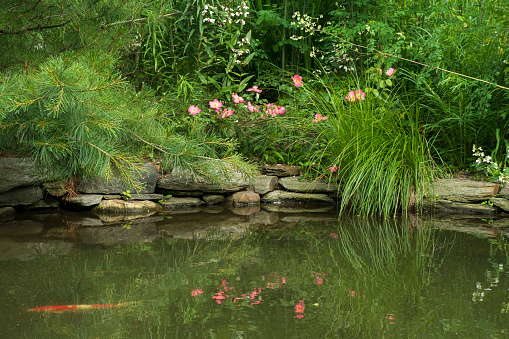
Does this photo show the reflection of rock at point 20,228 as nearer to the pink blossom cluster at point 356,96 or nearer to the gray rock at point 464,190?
the pink blossom cluster at point 356,96

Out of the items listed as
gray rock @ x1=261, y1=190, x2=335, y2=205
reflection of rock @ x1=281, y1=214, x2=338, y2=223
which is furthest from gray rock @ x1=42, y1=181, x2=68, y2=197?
reflection of rock @ x1=281, y1=214, x2=338, y2=223

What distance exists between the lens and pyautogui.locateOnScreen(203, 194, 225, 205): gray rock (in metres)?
4.30

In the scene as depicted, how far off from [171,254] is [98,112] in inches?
35.9

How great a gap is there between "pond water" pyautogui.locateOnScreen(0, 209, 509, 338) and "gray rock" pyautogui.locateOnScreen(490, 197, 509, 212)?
285 mm

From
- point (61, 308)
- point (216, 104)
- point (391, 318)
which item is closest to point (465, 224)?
point (391, 318)

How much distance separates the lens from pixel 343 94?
4.59m

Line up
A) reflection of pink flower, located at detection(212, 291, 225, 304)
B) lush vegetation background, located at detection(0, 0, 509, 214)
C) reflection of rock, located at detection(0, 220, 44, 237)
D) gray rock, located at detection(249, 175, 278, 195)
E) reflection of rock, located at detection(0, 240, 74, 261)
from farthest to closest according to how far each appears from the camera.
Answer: gray rock, located at detection(249, 175, 278, 195), reflection of rock, located at detection(0, 220, 44, 237), lush vegetation background, located at detection(0, 0, 509, 214), reflection of rock, located at detection(0, 240, 74, 261), reflection of pink flower, located at detection(212, 291, 225, 304)

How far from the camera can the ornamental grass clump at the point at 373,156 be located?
378cm

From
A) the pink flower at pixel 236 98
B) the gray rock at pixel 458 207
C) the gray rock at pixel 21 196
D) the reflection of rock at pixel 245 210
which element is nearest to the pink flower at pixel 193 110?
the pink flower at pixel 236 98

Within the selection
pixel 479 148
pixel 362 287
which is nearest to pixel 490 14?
pixel 479 148

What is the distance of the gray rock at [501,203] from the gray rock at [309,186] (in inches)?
47.7

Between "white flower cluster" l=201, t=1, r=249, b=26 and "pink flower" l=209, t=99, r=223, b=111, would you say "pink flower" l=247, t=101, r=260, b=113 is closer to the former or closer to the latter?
"pink flower" l=209, t=99, r=223, b=111

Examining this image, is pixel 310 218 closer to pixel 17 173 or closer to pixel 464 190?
pixel 464 190

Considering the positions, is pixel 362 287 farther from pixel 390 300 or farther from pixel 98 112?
pixel 98 112
